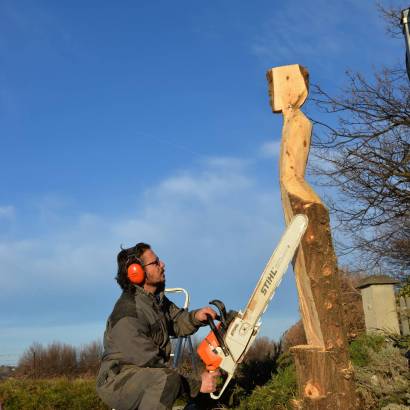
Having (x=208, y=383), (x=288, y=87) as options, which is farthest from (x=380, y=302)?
(x=208, y=383)

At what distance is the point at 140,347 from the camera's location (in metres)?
3.59

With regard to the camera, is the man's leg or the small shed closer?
the man's leg

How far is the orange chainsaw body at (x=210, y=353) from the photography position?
13.1 feet

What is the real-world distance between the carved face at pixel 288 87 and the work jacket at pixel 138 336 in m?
2.06

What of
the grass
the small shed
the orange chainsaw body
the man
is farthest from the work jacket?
the small shed

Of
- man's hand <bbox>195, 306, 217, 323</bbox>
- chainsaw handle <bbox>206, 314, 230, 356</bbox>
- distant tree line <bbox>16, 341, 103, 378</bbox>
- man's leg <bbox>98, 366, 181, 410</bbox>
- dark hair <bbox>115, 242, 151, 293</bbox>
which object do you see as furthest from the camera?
distant tree line <bbox>16, 341, 103, 378</bbox>

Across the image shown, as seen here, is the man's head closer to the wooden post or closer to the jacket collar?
the jacket collar

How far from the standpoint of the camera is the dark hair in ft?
13.6

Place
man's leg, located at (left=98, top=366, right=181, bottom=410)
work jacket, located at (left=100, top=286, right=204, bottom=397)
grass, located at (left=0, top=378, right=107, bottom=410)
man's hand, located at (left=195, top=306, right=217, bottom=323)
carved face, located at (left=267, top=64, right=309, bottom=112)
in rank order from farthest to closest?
1. grass, located at (left=0, top=378, right=107, bottom=410)
2. carved face, located at (left=267, top=64, right=309, bottom=112)
3. man's hand, located at (left=195, top=306, right=217, bottom=323)
4. work jacket, located at (left=100, top=286, right=204, bottom=397)
5. man's leg, located at (left=98, top=366, right=181, bottom=410)

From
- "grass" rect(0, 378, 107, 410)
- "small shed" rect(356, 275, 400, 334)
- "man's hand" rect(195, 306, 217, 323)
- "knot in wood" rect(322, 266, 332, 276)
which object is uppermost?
"small shed" rect(356, 275, 400, 334)

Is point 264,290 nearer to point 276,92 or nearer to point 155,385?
point 155,385

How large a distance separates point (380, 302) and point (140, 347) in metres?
7.16

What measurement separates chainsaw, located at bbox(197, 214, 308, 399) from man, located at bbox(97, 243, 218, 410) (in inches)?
6.0

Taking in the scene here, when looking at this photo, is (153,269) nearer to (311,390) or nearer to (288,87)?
(311,390)
